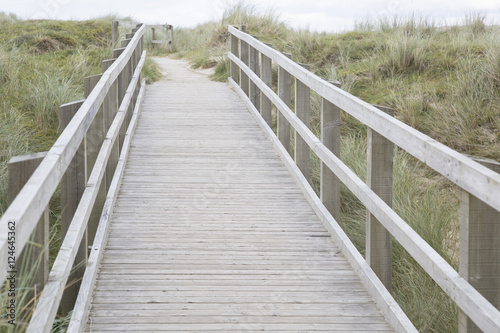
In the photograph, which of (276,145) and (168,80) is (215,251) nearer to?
(276,145)

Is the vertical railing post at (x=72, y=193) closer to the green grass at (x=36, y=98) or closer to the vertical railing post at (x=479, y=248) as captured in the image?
the green grass at (x=36, y=98)

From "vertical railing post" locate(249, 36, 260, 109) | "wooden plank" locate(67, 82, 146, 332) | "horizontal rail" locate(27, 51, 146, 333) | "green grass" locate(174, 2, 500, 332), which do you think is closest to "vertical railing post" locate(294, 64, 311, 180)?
"green grass" locate(174, 2, 500, 332)

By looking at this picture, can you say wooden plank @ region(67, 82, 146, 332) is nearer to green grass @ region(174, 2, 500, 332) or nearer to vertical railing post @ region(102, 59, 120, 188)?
vertical railing post @ region(102, 59, 120, 188)

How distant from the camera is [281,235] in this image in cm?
511

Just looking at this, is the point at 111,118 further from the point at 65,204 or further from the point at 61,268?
the point at 61,268

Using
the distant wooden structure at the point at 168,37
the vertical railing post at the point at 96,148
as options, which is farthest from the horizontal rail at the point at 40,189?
the distant wooden structure at the point at 168,37

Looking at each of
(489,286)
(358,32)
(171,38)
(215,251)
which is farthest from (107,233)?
(171,38)

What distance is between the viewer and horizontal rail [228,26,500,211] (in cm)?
256

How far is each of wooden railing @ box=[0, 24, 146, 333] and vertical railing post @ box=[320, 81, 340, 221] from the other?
1652mm

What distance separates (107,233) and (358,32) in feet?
33.5

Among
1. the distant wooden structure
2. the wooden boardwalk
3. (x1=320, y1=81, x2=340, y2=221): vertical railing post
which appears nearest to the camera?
the wooden boardwalk

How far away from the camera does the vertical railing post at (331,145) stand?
17.7ft

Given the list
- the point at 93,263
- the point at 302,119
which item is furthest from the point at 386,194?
the point at 302,119

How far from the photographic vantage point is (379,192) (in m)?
4.06
